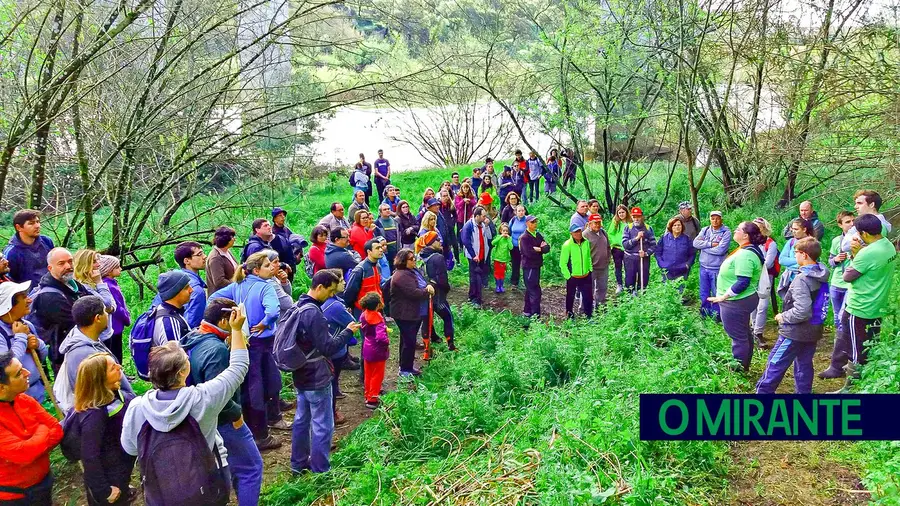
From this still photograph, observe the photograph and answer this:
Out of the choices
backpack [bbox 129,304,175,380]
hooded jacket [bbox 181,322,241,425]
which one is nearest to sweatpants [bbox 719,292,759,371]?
hooded jacket [bbox 181,322,241,425]

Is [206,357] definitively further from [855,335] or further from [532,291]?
[532,291]

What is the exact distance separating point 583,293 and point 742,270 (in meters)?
3.21

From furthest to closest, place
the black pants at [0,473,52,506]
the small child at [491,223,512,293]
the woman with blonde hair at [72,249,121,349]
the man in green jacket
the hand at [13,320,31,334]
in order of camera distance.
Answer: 1. the small child at [491,223,512,293]
2. the man in green jacket
3. the woman with blonde hair at [72,249,121,349]
4. the hand at [13,320,31,334]
5. the black pants at [0,473,52,506]

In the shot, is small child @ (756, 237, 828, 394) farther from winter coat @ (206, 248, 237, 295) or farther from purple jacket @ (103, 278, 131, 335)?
Answer: purple jacket @ (103, 278, 131, 335)

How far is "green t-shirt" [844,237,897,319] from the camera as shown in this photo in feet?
18.7

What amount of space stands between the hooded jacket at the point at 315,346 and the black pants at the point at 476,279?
5.26 m

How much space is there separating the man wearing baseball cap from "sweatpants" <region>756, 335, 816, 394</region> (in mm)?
3733

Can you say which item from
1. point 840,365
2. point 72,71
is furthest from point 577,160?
point 72,71

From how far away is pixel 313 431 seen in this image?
512 cm

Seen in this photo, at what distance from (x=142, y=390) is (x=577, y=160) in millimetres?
10290

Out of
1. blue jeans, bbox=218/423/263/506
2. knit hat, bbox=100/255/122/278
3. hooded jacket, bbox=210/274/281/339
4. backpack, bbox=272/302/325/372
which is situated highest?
knit hat, bbox=100/255/122/278

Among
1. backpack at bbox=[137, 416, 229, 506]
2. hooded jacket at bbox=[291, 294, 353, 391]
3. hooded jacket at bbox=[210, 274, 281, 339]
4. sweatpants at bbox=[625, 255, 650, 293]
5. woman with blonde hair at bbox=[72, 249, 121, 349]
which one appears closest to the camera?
backpack at bbox=[137, 416, 229, 506]

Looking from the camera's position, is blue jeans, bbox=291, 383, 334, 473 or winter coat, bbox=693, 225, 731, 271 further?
winter coat, bbox=693, 225, 731, 271

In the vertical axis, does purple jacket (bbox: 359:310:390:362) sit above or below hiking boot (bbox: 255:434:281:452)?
above
